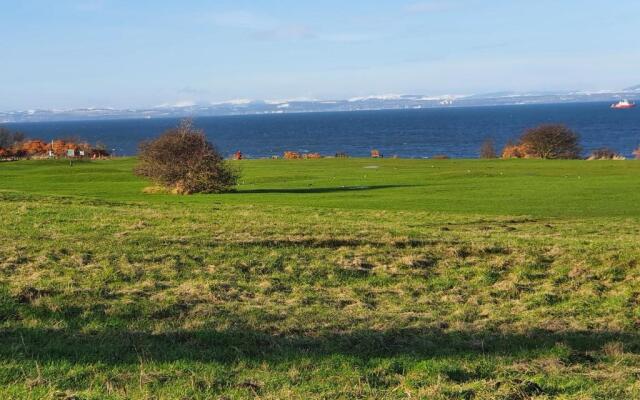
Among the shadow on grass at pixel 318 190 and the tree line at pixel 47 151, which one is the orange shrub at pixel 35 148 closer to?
the tree line at pixel 47 151

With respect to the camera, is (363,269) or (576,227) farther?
(576,227)

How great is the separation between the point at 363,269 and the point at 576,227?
35.2 feet

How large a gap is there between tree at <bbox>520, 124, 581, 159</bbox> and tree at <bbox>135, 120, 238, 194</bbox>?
5087 cm

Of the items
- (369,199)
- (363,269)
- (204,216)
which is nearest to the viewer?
(363,269)

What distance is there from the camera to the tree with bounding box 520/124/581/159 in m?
80.0

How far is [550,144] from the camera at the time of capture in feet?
262

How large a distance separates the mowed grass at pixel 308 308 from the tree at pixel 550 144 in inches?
2361

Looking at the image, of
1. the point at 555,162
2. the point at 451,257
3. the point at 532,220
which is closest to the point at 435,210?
the point at 532,220

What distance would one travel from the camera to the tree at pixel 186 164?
1459 inches

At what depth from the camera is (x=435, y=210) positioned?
27.0 meters

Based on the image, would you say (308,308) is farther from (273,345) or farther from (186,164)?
(186,164)

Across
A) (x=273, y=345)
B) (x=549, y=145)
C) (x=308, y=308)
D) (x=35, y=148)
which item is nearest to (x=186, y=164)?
(x=308, y=308)

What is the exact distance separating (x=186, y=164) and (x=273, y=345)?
29.5m

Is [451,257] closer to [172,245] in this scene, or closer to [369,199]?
[172,245]
